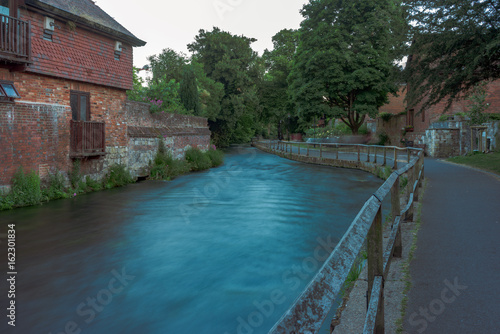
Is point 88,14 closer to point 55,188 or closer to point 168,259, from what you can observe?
point 55,188

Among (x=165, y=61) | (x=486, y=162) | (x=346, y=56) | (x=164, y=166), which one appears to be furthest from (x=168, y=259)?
(x=165, y=61)

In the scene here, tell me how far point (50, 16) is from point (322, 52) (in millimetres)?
21667

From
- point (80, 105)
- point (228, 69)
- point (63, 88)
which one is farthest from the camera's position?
point (228, 69)

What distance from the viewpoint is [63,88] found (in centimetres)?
1348

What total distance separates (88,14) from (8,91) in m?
5.16

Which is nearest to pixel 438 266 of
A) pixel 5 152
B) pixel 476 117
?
pixel 5 152

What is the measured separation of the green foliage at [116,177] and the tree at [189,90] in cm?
1380

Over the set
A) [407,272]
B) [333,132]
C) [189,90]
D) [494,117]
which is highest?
[189,90]

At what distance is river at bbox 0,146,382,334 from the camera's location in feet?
15.6

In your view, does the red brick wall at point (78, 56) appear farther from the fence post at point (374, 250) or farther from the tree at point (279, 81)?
the tree at point (279, 81)

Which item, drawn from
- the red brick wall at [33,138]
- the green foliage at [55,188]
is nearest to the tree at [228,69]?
the red brick wall at [33,138]

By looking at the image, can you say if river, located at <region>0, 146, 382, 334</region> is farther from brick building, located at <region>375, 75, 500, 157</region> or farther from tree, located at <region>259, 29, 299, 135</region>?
tree, located at <region>259, 29, 299, 135</region>

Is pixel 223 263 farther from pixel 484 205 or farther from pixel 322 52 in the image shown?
pixel 322 52

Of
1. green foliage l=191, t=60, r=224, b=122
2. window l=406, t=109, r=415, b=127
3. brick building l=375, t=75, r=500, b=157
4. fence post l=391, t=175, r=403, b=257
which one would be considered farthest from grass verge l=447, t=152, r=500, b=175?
green foliage l=191, t=60, r=224, b=122
